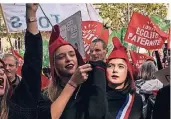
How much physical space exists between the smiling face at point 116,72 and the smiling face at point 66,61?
0.87 feet

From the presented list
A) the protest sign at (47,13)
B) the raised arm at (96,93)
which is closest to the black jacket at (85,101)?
the raised arm at (96,93)

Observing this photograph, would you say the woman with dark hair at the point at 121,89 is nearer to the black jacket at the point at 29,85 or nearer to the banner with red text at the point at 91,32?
the banner with red text at the point at 91,32

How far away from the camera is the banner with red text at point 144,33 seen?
12.2ft

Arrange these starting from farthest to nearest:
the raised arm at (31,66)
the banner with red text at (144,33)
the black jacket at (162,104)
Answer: the banner with red text at (144,33) < the black jacket at (162,104) < the raised arm at (31,66)

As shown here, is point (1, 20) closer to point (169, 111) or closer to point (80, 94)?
point (80, 94)

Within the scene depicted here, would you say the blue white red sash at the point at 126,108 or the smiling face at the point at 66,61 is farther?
the blue white red sash at the point at 126,108

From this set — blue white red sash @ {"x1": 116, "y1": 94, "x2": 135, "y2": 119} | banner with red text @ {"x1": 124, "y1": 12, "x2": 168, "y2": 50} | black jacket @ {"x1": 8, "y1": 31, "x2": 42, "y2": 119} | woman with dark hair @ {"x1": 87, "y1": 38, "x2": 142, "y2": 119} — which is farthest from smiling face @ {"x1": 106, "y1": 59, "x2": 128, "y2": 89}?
black jacket @ {"x1": 8, "y1": 31, "x2": 42, "y2": 119}

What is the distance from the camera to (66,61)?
137 inches

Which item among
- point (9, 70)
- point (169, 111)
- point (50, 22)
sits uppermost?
point (50, 22)

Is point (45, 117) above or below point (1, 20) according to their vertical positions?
below

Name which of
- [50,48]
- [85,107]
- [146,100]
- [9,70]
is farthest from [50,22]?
[146,100]

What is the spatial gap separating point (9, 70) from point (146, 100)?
3.40 ft

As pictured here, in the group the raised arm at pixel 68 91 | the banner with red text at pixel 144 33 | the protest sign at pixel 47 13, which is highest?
the protest sign at pixel 47 13

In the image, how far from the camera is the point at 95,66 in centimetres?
346
